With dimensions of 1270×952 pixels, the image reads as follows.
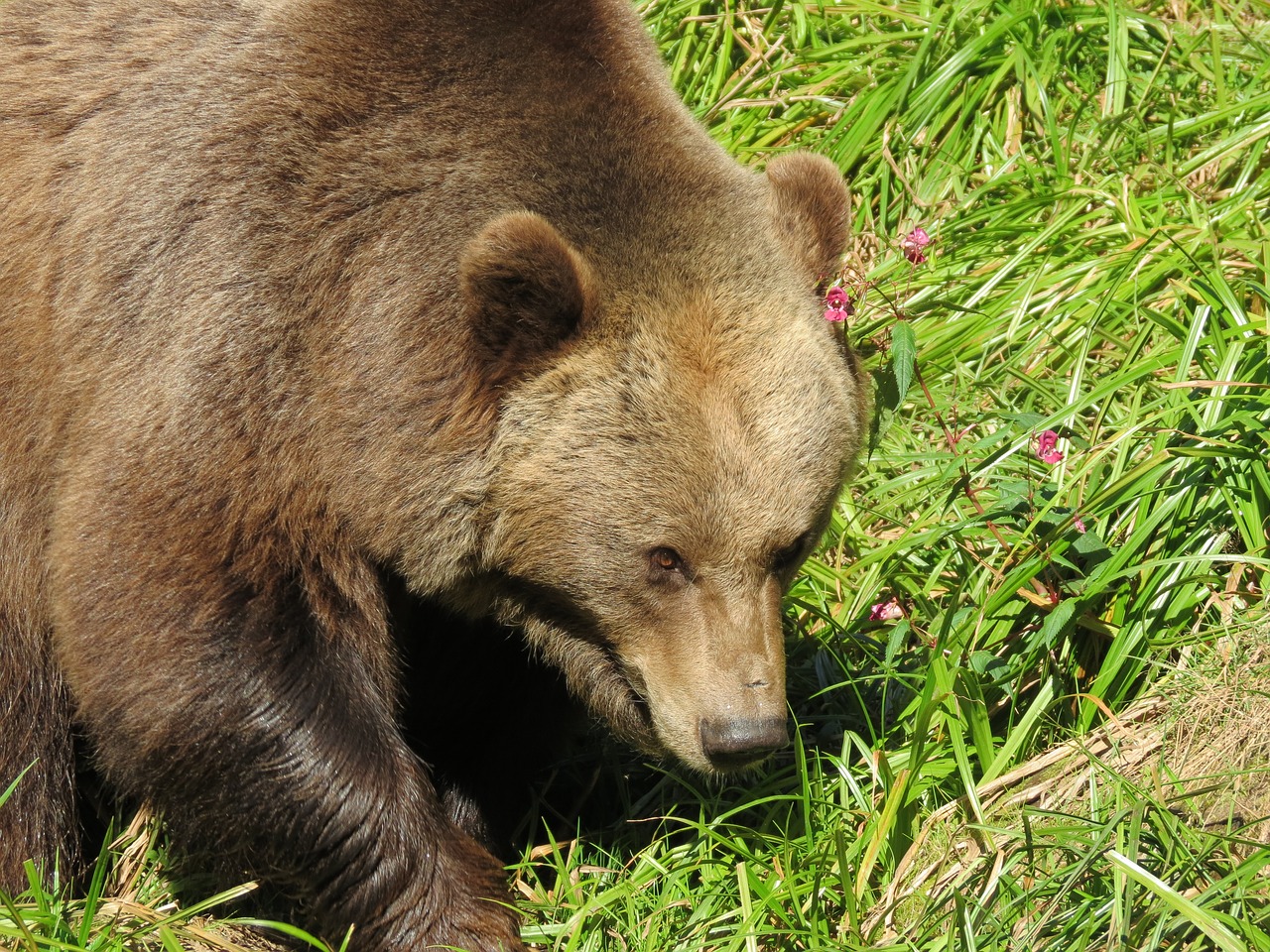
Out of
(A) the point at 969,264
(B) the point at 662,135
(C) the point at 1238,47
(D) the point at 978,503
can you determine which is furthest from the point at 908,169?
(B) the point at 662,135

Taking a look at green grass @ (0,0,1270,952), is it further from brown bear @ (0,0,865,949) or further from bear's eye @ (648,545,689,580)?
bear's eye @ (648,545,689,580)

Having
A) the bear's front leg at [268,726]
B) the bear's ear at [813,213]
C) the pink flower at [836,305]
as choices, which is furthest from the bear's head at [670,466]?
the bear's front leg at [268,726]

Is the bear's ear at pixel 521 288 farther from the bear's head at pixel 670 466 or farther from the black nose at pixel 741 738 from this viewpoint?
the black nose at pixel 741 738

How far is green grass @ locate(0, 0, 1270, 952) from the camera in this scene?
4.70 meters

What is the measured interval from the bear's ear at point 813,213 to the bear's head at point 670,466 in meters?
0.38

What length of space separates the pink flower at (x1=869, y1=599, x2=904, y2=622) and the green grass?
0.03 metres

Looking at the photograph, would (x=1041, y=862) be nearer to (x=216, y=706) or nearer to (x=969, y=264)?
(x=216, y=706)

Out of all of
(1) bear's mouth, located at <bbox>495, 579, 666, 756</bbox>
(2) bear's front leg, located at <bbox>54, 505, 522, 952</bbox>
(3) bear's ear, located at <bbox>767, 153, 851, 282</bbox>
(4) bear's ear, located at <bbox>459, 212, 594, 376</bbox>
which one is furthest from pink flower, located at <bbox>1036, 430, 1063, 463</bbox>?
(2) bear's front leg, located at <bbox>54, 505, 522, 952</bbox>

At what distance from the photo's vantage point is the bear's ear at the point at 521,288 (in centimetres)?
434

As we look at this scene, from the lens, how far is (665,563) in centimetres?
465

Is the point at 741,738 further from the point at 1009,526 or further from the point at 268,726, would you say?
the point at 1009,526

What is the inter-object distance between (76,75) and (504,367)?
6.48 feet

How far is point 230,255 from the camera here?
15.4 ft

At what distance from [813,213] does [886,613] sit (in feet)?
6.05
